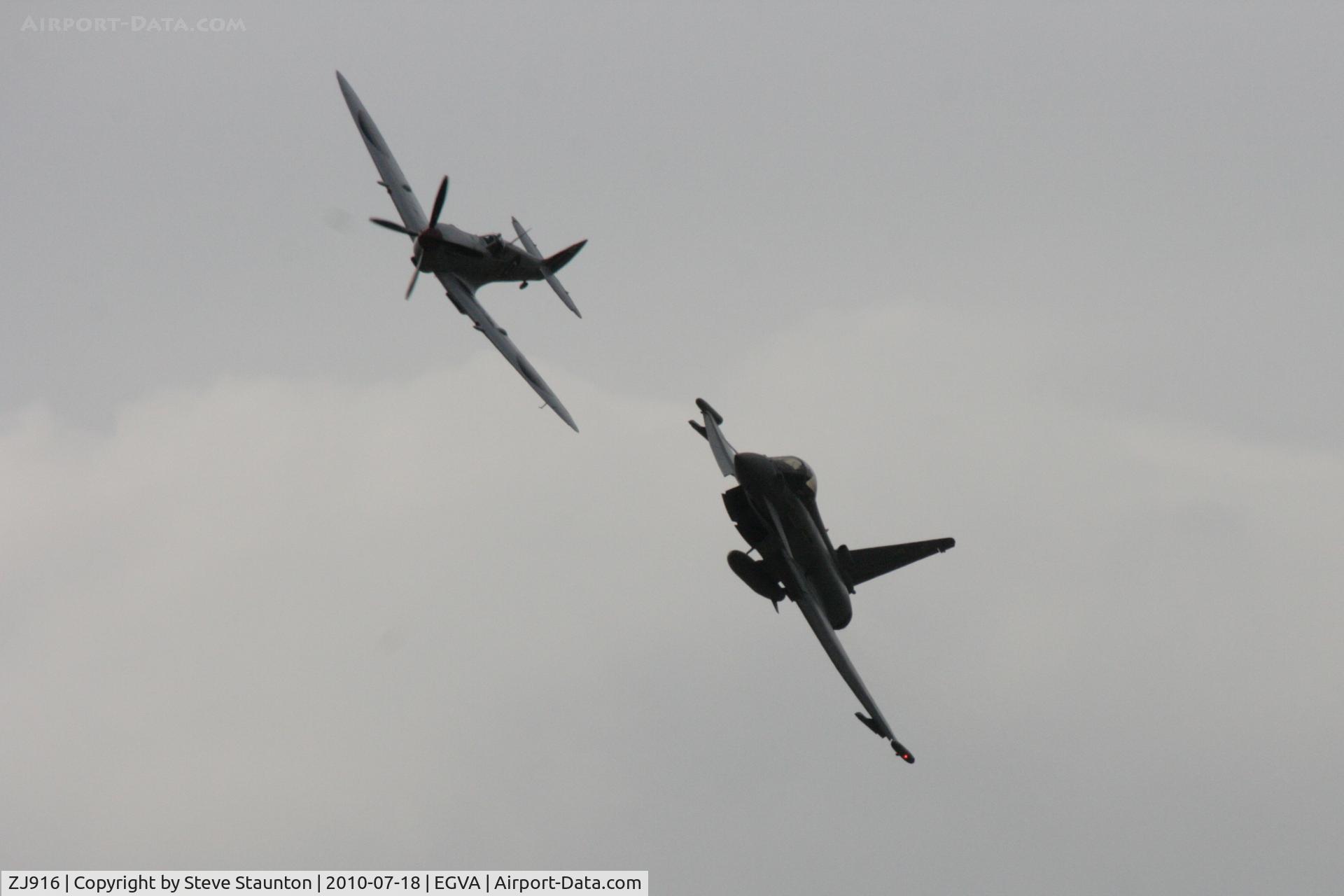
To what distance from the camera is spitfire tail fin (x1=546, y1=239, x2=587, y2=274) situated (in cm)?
7431

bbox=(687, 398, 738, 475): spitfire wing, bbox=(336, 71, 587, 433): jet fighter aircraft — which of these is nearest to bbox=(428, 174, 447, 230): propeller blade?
bbox=(336, 71, 587, 433): jet fighter aircraft

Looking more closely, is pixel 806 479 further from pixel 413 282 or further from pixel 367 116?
pixel 367 116

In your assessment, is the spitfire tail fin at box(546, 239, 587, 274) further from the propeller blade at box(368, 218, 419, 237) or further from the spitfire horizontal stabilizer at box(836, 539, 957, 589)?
the spitfire horizontal stabilizer at box(836, 539, 957, 589)

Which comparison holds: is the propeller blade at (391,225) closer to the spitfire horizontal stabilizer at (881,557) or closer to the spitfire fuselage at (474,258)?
the spitfire fuselage at (474,258)

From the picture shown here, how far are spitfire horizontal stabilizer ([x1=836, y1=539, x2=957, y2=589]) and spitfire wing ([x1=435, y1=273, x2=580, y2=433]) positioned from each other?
1593 cm

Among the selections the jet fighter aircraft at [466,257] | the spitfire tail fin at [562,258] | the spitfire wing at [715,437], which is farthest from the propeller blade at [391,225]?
the spitfire wing at [715,437]

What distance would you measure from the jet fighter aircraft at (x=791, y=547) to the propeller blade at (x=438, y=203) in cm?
1569

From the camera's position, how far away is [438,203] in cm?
6606

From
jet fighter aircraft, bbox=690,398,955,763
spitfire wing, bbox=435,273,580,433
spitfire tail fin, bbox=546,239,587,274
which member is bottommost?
jet fighter aircraft, bbox=690,398,955,763

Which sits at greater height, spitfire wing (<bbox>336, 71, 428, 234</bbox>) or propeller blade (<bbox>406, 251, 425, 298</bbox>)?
spitfire wing (<bbox>336, 71, 428, 234</bbox>)

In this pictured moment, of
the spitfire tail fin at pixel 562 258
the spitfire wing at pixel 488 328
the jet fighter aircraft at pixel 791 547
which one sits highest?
the spitfire tail fin at pixel 562 258

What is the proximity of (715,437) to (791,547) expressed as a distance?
16.5ft

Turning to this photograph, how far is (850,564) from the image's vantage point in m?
60.1

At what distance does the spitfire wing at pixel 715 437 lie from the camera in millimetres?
56375
